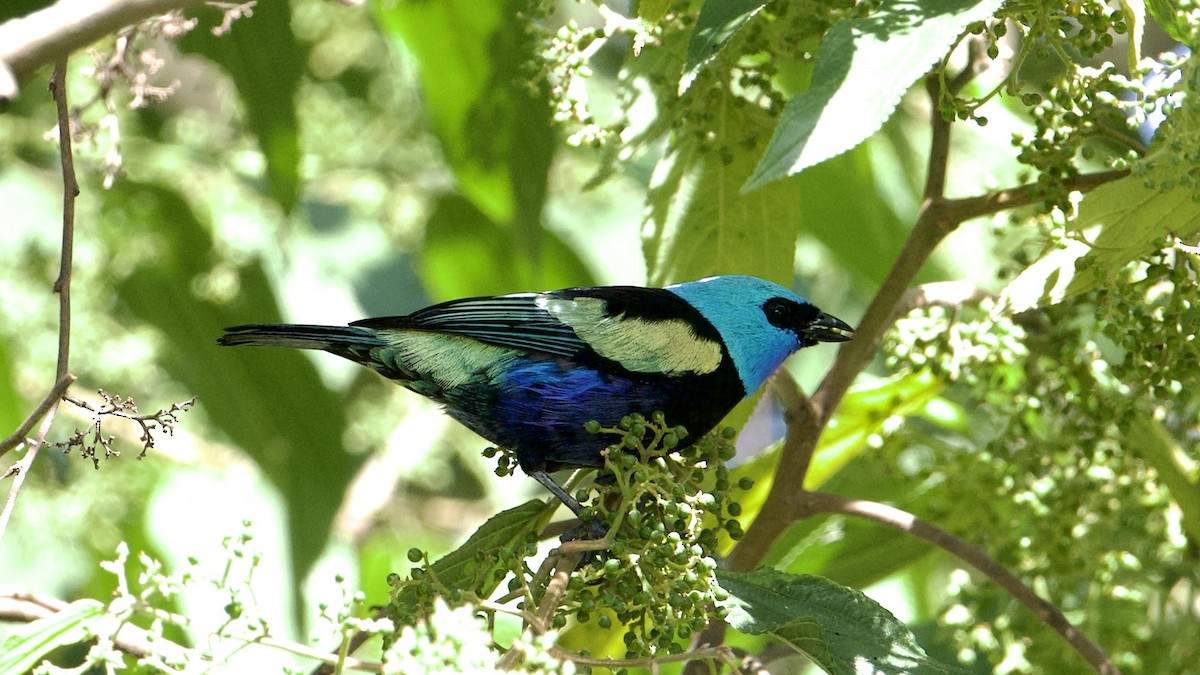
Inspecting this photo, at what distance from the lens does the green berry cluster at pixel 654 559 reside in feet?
6.81

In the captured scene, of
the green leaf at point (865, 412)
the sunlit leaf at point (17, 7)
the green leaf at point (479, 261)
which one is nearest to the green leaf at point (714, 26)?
the green leaf at point (865, 412)

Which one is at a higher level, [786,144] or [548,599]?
[786,144]

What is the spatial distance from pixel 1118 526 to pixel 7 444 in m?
2.43

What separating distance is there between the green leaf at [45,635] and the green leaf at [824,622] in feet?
3.27

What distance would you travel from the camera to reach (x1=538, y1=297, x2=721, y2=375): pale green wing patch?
2.97m

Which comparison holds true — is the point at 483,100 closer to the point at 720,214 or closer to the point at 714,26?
the point at 720,214

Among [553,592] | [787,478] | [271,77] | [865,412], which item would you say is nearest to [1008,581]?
[787,478]

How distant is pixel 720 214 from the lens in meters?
2.98

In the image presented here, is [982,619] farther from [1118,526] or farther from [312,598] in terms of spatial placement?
[312,598]

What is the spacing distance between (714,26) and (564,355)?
111cm

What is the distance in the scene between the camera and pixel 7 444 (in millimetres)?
1932

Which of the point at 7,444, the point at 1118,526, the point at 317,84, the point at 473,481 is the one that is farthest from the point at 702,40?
the point at 473,481

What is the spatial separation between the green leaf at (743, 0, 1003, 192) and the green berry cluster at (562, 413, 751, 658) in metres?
0.55

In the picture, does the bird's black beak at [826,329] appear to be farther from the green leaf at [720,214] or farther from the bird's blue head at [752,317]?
the green leaf at [720,214]
